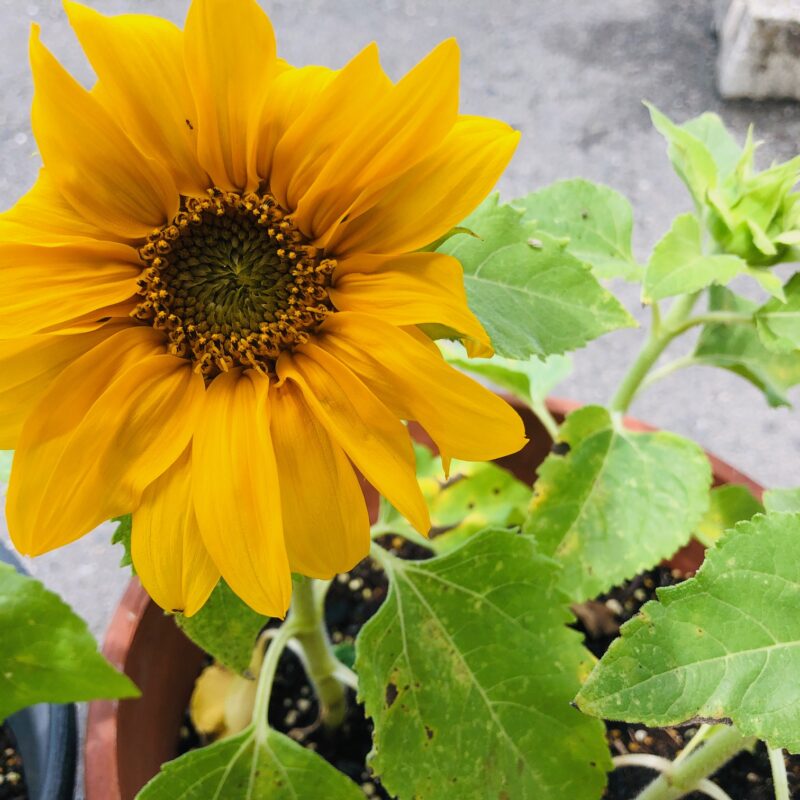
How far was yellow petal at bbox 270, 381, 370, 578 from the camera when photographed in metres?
0.41

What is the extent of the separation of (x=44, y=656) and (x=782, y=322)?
47 centimetres

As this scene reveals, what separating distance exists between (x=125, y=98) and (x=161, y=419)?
14 cm

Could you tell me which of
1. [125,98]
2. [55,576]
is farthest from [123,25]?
[55,576]

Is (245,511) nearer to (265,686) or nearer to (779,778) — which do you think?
(265,686)

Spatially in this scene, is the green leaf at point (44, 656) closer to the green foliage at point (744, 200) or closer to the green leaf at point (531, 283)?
the green leaf at point (531, 283)

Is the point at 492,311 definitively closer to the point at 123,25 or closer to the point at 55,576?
the point at 123,25

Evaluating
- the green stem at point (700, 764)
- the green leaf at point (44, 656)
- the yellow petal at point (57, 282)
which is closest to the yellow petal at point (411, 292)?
the yellow petal at point (57, 282)

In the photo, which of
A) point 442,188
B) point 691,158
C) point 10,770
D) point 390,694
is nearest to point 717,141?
point 691,158

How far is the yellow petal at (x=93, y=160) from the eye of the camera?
15.3 inches

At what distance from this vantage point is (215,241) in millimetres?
476

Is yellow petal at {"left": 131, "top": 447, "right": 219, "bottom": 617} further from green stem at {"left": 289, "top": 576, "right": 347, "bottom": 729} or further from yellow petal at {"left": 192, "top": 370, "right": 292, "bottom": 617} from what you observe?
green stem at {"left": 289, "top": 576, "right": 347, "bottom": 729}

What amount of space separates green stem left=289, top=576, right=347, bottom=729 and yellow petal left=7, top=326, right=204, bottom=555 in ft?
0.51

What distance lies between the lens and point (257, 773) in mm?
590

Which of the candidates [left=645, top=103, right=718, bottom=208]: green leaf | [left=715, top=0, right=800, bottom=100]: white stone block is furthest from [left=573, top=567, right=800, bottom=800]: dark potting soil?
[left=715, top=0, right=800, bottom=100]: white stone block
